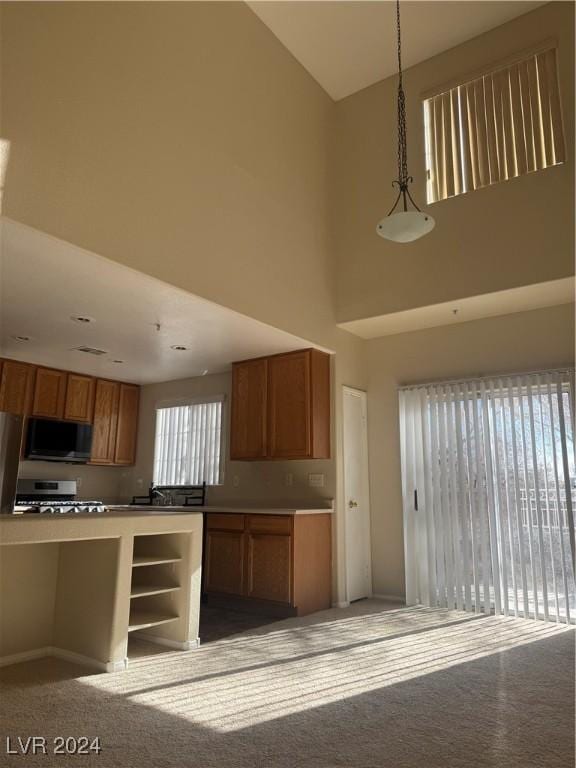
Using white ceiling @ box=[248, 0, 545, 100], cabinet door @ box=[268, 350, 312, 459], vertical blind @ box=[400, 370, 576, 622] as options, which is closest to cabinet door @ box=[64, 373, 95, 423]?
cabinet door @ box=[268, 350, 312, 459]

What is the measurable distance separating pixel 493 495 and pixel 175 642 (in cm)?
298

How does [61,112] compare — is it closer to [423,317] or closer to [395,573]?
[423,317]

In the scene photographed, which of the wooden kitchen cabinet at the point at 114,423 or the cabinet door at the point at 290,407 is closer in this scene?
the cabinet door at the point at 290,407

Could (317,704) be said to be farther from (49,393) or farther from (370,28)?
(370,28)

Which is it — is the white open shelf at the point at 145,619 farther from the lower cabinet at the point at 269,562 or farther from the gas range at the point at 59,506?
the gas range at the point at 59,506

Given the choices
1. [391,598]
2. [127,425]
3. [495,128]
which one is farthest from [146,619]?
[495,128]

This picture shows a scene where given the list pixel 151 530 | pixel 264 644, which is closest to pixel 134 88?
pixel 151 530

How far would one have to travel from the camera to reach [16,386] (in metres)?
6.00

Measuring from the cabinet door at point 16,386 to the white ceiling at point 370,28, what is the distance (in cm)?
441

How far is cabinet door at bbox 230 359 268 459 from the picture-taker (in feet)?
18.2

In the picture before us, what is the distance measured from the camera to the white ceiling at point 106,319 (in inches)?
133

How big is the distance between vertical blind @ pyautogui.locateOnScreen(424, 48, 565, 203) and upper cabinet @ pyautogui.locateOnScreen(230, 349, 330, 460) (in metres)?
2.06

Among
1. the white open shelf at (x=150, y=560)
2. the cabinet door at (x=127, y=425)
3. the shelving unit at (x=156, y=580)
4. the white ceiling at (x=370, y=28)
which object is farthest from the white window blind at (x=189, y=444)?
the white ceiling at (x=370, y=28)

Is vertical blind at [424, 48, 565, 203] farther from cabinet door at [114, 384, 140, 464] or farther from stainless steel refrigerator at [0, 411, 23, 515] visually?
cabinet door at [114, 384, 140, 464]
